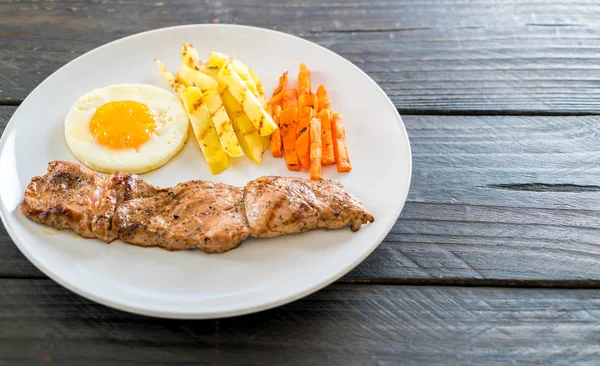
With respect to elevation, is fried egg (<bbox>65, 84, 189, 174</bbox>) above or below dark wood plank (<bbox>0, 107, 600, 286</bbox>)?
below

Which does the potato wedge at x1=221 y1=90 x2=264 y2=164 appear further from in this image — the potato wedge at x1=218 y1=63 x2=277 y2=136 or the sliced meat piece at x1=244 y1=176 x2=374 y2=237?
the sliced meat piece at x1=244 y1=176 x2=374 y2=237

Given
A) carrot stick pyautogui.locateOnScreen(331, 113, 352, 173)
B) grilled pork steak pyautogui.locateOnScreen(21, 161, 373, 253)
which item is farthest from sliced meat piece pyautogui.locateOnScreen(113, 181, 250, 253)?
carrot stick pyautogui.locateOnScreen(331, 113, 352, 173)

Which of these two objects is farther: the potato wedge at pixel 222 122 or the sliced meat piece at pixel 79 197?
the potato wedge at pixel 222 122

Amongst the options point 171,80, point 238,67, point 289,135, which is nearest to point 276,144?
point 289,135

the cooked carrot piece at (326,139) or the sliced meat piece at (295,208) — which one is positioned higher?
the cooked carrot piece at (326,139)

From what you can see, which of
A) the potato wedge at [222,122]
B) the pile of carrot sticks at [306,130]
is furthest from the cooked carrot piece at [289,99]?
the potato wedge at [222,122]

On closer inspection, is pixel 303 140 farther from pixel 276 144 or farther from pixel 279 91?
pixel 279 91

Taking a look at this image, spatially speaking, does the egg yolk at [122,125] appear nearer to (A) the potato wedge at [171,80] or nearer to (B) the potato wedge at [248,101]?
(A) the potato wedge at [171,80]
